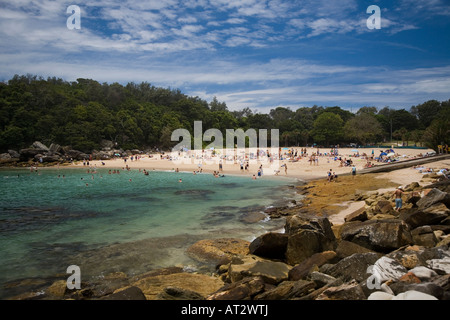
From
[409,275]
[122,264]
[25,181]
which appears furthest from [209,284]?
[25,181]

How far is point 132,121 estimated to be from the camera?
74375mm

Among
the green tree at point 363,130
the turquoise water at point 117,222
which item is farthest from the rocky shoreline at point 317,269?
the green tree at point 363,130

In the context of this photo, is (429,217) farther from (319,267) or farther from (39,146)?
(39,146)

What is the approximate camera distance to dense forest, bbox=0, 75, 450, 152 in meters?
61.0

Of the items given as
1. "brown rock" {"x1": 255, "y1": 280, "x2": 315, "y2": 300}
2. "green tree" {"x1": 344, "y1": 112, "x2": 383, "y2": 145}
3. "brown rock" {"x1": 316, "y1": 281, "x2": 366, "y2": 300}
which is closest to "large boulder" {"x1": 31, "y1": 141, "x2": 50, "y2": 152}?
"brown rock" {"x1": 255, "y1": 280, "x2": 315, "y2": 300}

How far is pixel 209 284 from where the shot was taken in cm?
823

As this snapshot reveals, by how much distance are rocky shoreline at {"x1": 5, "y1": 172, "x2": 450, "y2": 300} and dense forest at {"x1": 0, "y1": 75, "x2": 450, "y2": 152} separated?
35.1 metres

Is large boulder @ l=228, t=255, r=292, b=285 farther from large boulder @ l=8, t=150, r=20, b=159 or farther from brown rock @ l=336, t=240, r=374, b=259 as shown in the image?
large boulder @ l=8, t=150, r=20, b=159

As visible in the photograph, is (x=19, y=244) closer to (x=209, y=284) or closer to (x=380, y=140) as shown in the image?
(x=209, y=284)

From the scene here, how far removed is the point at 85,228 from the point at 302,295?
1332 centimetres

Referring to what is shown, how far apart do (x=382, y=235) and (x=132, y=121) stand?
72.6 metres

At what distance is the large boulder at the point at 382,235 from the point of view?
315 inches

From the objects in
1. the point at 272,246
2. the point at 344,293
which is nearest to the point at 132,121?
the point at 272,246

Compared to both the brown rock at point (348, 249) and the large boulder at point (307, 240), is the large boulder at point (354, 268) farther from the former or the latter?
the large boulder at point (307, 240)
